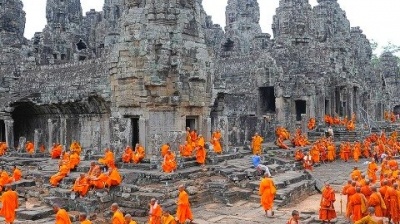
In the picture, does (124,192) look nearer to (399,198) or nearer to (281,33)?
(399,198)

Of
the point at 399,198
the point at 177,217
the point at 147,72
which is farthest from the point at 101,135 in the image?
the point at 399,198

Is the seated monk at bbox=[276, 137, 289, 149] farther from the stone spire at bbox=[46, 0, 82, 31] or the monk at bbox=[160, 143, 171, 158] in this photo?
the stone spire at bbox=[46, 0, 82, 31]

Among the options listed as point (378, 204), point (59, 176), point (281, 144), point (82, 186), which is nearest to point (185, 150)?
point (59, 176)

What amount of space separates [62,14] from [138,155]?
85.8 ft

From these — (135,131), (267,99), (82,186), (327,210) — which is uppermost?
(267,99)

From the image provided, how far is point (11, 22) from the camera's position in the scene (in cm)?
2794

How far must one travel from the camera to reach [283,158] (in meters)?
19.0

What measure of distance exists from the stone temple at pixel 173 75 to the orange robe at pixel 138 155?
411 millimetres

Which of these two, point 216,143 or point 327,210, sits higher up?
point 216,143

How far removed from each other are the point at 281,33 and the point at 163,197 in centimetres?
1870

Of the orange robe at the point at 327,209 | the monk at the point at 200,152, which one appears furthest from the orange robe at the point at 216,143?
the orange robe at the point at 327,209

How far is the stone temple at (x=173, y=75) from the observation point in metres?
15.0

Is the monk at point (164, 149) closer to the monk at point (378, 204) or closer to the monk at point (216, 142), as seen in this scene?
the monk at point (216, 142)

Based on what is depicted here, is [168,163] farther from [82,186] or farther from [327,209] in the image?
[327,209]
